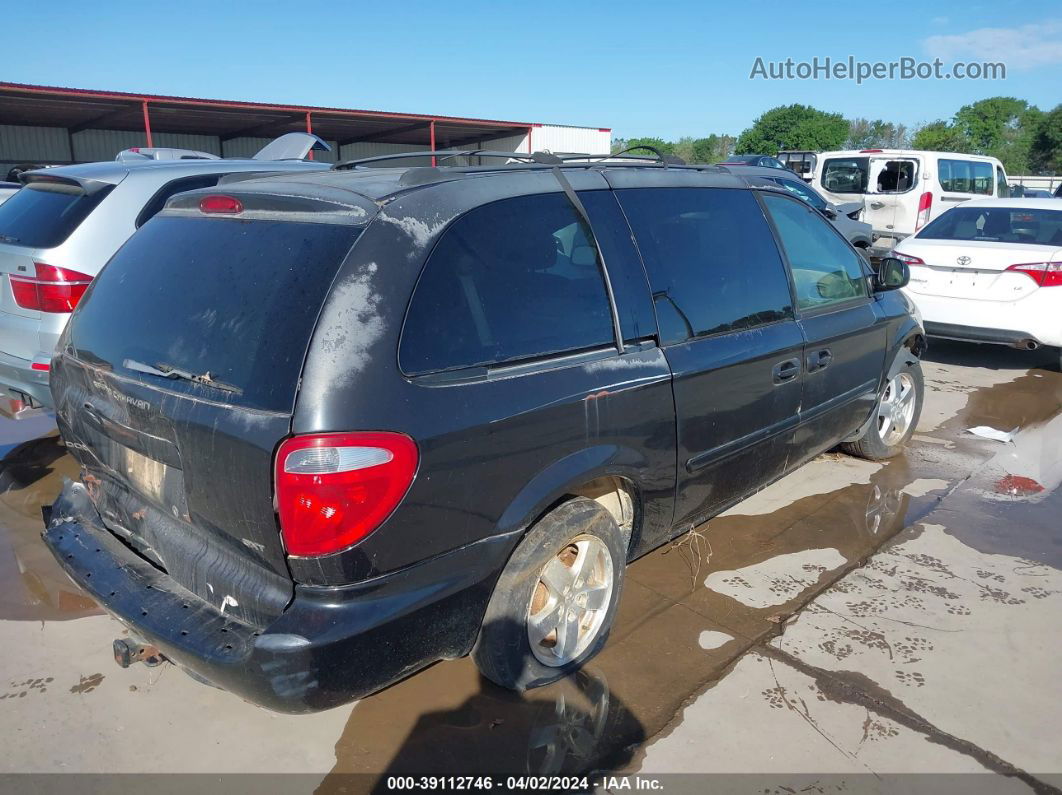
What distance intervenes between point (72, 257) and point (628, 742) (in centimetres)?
367

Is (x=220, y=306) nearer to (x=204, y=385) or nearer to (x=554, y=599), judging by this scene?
(x=204, y=385)

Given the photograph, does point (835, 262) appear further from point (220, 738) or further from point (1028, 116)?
point (1028, 116)

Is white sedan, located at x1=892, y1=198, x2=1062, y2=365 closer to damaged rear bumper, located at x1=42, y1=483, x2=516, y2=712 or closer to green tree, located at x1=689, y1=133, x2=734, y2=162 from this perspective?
damaged rear bumper, located at x1=42, y1=483, x2=516, y2=712

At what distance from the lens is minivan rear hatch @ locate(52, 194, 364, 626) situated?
6.90 feet

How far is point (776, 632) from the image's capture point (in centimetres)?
319

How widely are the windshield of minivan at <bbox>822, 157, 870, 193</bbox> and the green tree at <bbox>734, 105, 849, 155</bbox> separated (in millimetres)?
43005

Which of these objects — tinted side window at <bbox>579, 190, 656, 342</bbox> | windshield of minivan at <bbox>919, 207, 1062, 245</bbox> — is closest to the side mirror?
tinted side window at <bbox>579, 190, 656, 342</bbox>

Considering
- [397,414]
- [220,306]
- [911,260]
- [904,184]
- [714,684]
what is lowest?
[714,684]

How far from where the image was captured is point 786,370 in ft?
11.6

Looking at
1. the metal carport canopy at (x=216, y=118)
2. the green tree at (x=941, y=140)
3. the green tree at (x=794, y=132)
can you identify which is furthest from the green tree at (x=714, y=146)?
the metal carport canopy at (x=216, y=118)

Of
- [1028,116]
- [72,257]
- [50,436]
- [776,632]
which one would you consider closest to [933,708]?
[776,632]

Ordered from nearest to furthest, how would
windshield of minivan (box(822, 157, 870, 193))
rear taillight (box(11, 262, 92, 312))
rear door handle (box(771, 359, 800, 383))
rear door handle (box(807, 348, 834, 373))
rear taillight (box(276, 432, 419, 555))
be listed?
rear taillight (box(276, 432, 419, 555)), rear door handle (box(771, 359, 800, 383)), rear door handle (box(807, 348, 834, 373)), rear taillight (box(11, 262, 92, 312)), windshield of minivan (box(822, 157, 870, 193))

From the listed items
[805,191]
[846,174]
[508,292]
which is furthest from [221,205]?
[846,174]

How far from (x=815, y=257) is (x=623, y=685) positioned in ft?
8.12
